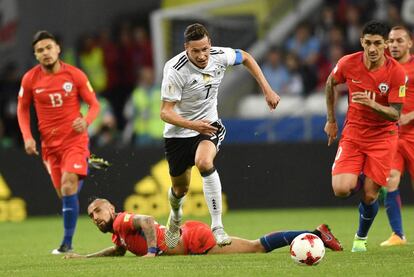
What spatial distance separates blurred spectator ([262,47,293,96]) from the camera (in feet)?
71.4

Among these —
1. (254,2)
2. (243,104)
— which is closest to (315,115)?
(243,104)

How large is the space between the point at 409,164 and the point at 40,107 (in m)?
4.25

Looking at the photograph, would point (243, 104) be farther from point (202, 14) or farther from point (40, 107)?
point (40, 107)

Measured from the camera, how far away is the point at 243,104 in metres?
22.4

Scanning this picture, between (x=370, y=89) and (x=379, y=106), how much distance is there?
0.44m

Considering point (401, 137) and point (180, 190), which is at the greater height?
point (401, 137)

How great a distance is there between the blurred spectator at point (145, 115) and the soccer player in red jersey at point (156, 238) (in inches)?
341

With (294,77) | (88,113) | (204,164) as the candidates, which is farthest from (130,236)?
(294,77)

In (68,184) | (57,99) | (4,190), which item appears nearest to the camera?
(68,184)

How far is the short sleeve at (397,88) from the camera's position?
11.8 meters

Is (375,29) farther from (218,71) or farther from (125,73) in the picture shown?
(125,73)

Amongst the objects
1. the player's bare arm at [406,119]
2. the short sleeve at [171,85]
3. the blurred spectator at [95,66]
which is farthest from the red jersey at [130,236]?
the blurred spectator at [95,66]

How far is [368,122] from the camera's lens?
39.8 feet

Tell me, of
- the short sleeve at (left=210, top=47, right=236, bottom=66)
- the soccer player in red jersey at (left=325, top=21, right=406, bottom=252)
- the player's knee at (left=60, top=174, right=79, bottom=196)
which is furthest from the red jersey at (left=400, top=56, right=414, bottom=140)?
the player's knee at (left=60, top=174, right=79, bottom=196)
